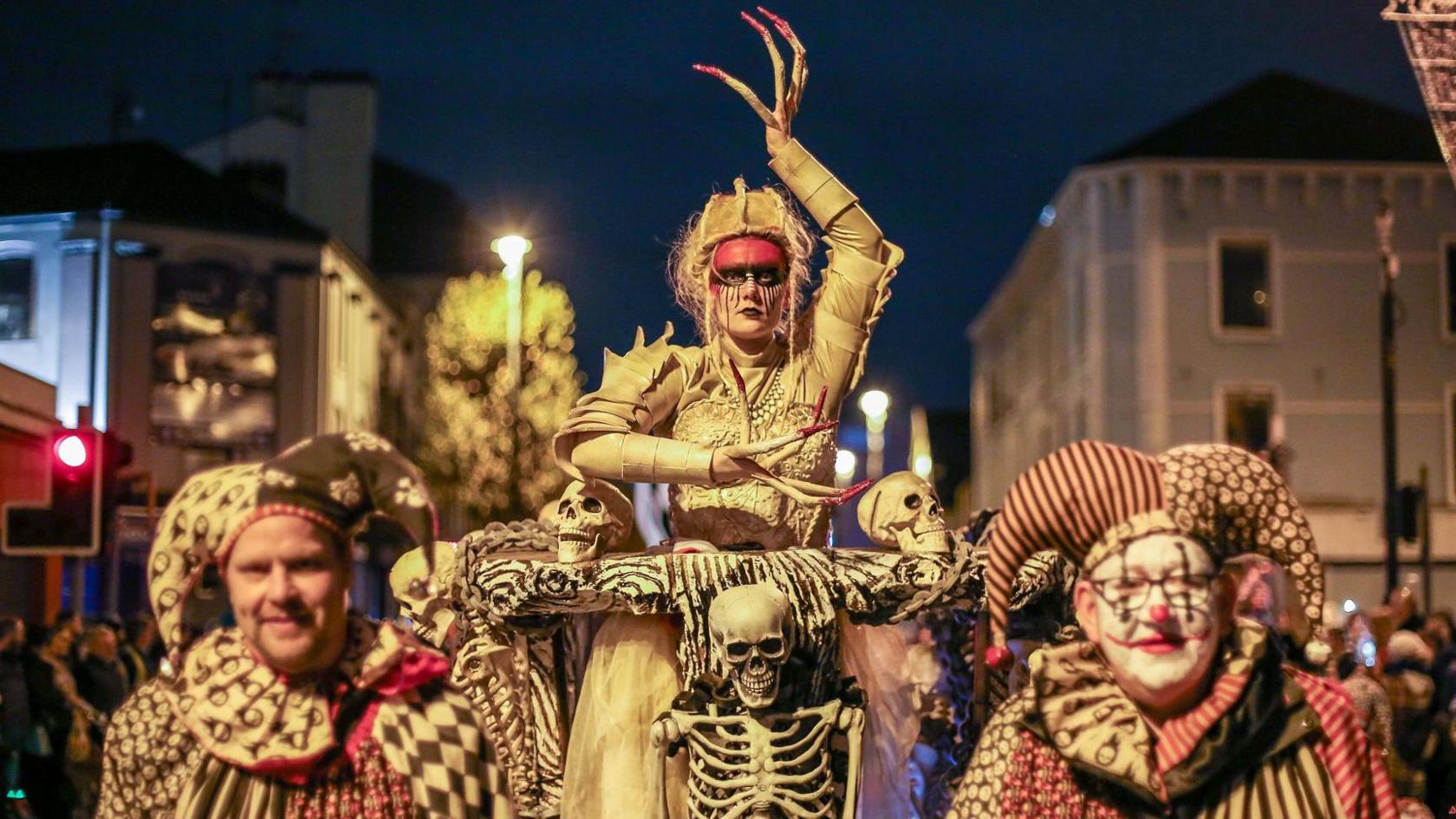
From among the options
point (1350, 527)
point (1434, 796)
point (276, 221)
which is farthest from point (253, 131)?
point (1434, 796)

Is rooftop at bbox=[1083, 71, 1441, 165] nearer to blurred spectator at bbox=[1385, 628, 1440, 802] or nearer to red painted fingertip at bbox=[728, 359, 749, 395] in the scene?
blurred spectator at bbox=[1385, 628, 1440, 802]

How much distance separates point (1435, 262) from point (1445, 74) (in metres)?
32.9

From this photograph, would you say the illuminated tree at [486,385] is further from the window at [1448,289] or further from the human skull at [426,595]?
the human skull at [426,595]

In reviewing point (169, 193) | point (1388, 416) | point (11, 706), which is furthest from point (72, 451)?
point (169, 193)

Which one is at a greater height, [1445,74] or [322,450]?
[1445,74]

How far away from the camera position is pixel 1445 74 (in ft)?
26.1

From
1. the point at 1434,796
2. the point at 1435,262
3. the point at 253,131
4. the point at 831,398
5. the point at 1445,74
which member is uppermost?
the point at 253,131

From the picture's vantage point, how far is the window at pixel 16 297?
899 inches

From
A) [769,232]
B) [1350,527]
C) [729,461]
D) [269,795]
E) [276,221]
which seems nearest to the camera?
[269,795]

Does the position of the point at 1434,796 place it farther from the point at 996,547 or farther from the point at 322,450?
the point at 322,450

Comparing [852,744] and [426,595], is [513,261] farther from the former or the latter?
[852,744]

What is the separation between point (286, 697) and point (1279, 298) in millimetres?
37711

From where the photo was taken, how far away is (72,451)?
1152cm

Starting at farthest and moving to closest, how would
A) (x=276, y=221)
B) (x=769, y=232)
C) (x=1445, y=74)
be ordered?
1. (x=276, y=221)
2. (x=1445, y=74)
3. (x=769, y=232)
